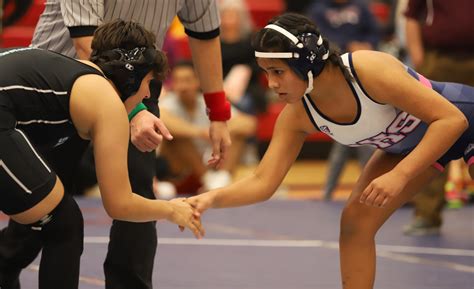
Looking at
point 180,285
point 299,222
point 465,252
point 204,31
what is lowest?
point 299,222

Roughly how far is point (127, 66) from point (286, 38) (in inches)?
24.5

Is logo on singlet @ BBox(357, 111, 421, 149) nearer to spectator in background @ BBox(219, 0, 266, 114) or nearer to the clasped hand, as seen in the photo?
the clasped hand

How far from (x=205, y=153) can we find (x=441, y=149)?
518 centimetres

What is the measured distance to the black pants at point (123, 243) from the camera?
181 inches

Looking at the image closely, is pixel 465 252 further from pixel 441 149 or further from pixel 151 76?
pixel 151 76

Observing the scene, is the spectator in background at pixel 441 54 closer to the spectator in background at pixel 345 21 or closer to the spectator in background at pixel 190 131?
the spectator in background at pixel 190 131

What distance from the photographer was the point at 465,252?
21.5 ft

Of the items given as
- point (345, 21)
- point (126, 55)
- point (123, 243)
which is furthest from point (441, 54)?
point (126, 55)

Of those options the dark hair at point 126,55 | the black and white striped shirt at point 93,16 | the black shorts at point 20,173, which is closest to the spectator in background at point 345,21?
the black and white striped shirt at point 93,16

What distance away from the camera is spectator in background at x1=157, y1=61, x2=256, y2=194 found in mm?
9016

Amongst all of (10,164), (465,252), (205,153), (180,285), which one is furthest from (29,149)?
(205,153)

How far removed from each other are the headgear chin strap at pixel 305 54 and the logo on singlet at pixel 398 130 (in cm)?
41

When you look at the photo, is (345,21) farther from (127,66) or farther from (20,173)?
(20,173)

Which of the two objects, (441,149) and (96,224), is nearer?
(441,149)
